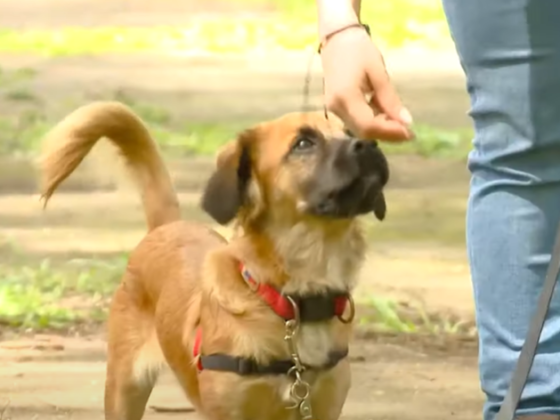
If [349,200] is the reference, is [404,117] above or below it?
above

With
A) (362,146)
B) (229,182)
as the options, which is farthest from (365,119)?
(229,182)

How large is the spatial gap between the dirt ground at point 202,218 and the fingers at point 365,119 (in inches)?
83.7

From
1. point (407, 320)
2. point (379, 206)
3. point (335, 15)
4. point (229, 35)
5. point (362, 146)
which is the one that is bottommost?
point (229, 35)

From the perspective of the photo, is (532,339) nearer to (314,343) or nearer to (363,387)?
(314,343)

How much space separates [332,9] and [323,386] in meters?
1.29

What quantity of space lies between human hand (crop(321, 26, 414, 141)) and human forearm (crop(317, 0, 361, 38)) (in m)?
0.02

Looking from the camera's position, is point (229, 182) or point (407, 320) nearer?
point (229, 182)

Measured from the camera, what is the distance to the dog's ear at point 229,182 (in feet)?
12.0

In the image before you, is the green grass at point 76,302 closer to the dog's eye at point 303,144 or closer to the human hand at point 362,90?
the dog's eye at point 303,144

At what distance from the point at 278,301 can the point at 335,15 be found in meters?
1.11

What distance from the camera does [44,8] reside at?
54.2 feet

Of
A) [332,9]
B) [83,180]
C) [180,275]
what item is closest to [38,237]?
[83,180]

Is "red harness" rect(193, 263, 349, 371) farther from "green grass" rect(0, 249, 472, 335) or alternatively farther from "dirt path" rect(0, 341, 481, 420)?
"green grass" rect(0, 249, 472, 335)

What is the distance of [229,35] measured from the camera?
14141mm
